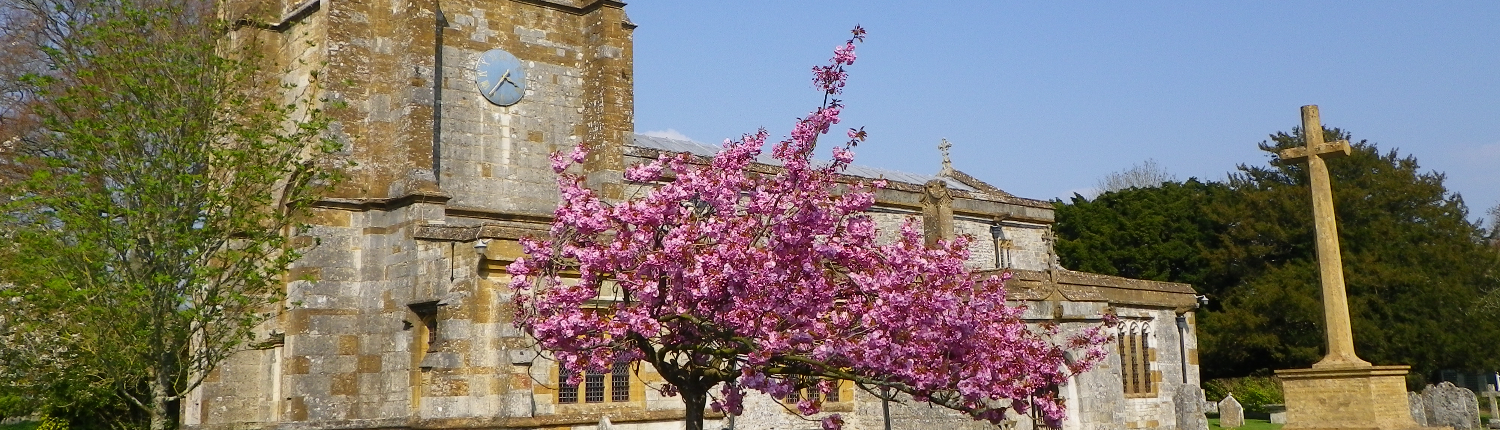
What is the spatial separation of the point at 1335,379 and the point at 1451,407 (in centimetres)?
1084

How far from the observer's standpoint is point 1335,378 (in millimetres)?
19828

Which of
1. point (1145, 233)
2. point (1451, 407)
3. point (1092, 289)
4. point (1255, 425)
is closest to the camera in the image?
point (1092, 289)

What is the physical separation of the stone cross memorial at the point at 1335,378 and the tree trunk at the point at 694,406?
10098mm

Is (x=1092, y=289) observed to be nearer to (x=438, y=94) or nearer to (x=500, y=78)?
(x=500, y=78)

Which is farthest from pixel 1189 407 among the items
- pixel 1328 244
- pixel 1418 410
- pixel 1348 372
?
pixel 1348 372

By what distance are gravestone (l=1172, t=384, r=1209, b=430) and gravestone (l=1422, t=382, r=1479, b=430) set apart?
4.67 metres

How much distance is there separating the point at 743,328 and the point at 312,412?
9.85 metres

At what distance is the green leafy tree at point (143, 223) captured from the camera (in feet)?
61.8

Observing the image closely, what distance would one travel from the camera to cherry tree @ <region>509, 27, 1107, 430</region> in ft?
45.4

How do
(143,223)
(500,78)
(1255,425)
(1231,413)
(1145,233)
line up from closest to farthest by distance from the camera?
(143,223), (500,78), (1231,413), (1255,425), (1145,233)

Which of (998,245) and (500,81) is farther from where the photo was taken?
(998,245)

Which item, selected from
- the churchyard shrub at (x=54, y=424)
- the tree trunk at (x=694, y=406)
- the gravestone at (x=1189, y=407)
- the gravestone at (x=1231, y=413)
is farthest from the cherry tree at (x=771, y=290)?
the gravestone at (x=1231, y=413)

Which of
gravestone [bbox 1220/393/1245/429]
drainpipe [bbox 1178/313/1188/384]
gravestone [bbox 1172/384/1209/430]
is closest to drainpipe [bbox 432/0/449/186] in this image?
gravestone [bbox 1172/384/1209/430]

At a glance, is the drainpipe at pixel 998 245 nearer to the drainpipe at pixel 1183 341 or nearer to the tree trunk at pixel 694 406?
the drainpipe at pixel 1183 341
